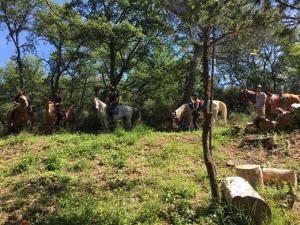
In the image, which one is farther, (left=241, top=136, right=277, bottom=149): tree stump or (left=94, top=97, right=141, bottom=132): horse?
(left=94, top=97, right=141, bottom=132): horse

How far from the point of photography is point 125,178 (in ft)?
42.0

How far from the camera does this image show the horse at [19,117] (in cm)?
2088

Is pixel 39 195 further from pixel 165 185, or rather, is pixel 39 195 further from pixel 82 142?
pixel 82 142

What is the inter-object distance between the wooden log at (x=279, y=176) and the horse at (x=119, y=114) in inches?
448

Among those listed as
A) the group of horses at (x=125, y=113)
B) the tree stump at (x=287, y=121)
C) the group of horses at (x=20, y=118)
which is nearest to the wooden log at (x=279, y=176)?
the tree stump at (x=287, y=121)

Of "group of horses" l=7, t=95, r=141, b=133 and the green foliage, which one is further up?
"group of horses" l=7, t=95, r=141, b=133

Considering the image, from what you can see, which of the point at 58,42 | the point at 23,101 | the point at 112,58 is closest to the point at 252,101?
the point at 23,101

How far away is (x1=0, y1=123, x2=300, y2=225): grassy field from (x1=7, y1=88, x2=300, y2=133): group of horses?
11.5ft

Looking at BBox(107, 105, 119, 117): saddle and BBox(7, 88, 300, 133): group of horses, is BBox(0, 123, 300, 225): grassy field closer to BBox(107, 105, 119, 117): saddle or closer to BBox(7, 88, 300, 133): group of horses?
BBox(7, 88, 300, 133): group of horses

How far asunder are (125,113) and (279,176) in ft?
40.2

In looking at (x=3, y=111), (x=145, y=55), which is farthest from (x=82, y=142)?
(x=3, y=111)

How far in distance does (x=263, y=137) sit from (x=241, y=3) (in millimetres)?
5962

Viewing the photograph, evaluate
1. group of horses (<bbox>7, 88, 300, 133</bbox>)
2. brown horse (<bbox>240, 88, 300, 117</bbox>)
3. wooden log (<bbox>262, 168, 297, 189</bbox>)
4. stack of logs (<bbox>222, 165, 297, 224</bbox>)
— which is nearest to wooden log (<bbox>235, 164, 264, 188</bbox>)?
stack of logs (<bbox>222, 165, 297, 224</bbox>)

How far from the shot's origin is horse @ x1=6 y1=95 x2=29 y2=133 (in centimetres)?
2088
